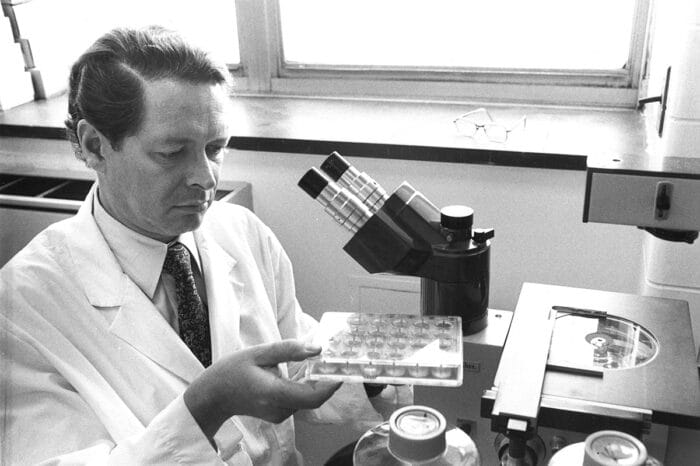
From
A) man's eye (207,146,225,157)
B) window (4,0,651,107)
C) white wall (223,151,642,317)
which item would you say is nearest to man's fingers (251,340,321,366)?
man's eye (207,146,225,157)

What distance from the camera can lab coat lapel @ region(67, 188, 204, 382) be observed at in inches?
51.1

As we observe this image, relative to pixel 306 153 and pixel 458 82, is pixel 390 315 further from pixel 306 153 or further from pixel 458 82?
pixel 458 82

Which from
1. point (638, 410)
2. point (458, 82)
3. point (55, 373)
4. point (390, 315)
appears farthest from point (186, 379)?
point (458, 82)

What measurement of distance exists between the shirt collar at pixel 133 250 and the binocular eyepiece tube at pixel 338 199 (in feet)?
1.56

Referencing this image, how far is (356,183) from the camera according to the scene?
1.04 meters

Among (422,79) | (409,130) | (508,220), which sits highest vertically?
(422,79)

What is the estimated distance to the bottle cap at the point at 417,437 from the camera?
2.36 feet

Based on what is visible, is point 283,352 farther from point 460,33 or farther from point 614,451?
point 460,33

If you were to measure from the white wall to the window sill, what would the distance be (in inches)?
2.3

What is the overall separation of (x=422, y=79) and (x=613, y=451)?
2.08m

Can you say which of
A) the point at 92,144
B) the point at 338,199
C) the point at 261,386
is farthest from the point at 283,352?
the point at 92,144

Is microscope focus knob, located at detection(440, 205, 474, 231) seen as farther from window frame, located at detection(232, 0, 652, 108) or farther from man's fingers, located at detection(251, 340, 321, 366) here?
window frame, located at detection(232, 0, 652, 108)

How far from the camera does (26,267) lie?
4.16 feet

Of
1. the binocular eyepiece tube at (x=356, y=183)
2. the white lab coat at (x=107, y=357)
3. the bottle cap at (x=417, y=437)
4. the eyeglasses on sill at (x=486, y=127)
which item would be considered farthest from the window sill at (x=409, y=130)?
the bottle cap at (x=417, y=437)
